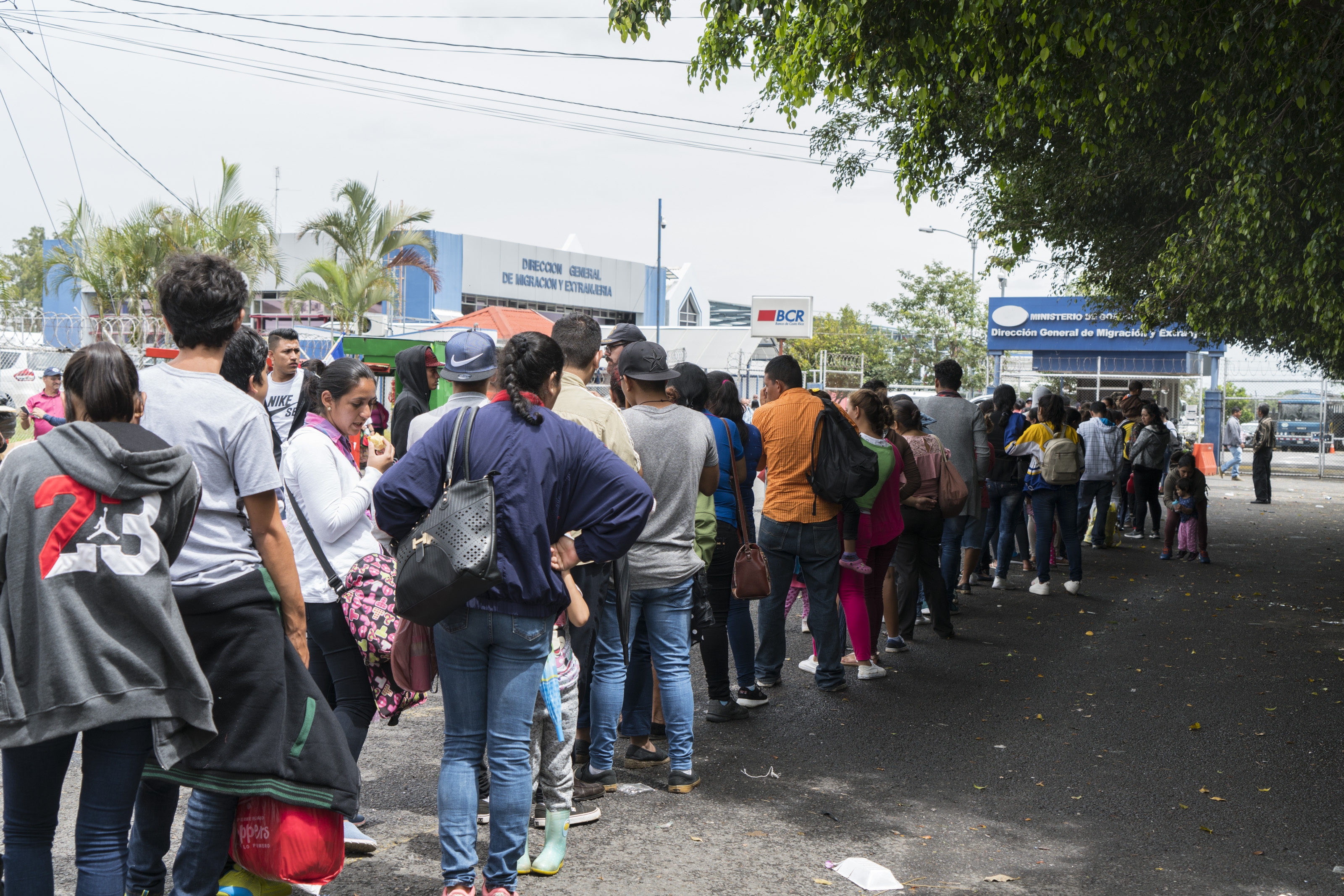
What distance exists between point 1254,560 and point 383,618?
12485 millimetres

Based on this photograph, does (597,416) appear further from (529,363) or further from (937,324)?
(937,324)

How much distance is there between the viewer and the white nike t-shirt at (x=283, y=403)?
6898 millimetres

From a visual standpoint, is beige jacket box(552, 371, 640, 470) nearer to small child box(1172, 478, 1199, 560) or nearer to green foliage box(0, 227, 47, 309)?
small child box(1172, 478, 1199, 560)

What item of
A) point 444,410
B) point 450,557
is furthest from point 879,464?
point 450,557

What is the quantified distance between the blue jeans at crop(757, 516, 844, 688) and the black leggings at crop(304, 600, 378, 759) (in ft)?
8.96

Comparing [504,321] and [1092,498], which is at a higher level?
[504,321]

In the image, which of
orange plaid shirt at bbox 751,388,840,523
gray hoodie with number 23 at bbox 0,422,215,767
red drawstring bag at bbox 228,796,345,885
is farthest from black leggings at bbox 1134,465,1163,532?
gray hoodie with number 23 at bbox 0,422,215,767

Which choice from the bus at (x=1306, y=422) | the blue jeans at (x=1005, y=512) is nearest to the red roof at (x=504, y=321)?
the blue jeans at (x=1005, y=512)

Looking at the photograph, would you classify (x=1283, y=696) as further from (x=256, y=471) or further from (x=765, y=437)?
(x=256, y=471)

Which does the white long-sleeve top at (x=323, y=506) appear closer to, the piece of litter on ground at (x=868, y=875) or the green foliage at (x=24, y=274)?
the piece of litter on ground at (x=868, y=875)

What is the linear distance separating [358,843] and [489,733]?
1.02 m

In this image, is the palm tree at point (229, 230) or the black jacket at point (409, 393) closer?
the black jacket at point (409, 393)

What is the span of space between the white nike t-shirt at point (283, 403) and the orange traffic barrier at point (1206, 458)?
2001 centimetres

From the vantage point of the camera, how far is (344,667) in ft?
13.1
